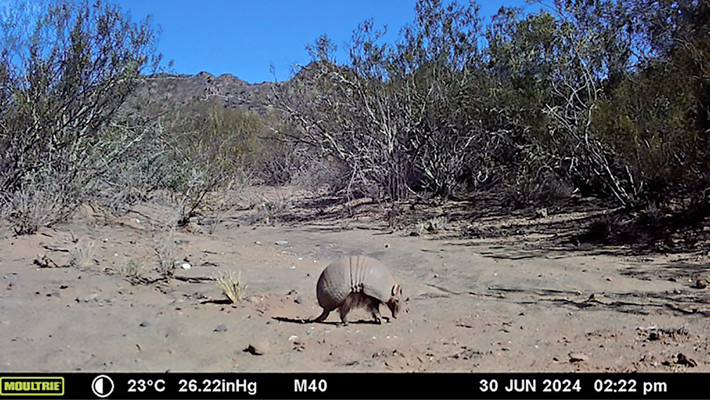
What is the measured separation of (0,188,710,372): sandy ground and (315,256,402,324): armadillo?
0.20 meters

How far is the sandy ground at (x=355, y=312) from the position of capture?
488cm

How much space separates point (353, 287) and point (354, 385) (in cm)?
183

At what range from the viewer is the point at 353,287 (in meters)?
6.02

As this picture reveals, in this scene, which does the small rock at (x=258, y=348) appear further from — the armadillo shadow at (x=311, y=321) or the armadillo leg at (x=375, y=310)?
the armadillo leg at (x=375, y=310)

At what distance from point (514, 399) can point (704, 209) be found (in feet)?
29.6

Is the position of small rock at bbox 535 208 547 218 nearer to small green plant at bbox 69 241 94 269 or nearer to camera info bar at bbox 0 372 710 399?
small green plant at bbox 69 241 94 269

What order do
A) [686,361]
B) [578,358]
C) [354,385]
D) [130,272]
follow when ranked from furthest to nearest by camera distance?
[130,272] < [578,358] < [686,361] < [354,385]

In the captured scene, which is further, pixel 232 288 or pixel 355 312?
pixel 232 288

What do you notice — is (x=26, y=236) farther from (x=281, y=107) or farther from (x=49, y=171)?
(x=281, y=107)

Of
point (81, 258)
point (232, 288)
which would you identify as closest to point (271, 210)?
point (81, 258)

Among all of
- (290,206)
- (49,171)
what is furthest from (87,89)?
(290,206)

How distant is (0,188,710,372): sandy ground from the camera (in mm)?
4875

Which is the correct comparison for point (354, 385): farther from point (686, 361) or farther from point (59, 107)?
point (59, 107)

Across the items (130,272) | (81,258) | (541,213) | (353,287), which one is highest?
(541,213)
